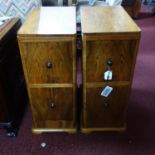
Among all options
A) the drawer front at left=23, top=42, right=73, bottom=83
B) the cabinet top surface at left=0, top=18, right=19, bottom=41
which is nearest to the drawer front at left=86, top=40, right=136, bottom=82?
the drawer front at left=23, top=42, right=73, bottom=83

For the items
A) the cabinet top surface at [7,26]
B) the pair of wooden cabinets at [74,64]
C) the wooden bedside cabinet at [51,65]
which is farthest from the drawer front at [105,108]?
the cabinet top surface at [7,26]

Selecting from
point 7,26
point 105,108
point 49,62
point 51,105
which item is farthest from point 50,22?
point 105,108

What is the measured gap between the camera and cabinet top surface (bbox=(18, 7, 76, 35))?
1.04m

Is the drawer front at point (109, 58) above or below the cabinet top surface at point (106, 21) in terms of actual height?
below

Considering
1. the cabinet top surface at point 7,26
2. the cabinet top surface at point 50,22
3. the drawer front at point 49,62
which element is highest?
the cabinet top surface at point 50,22

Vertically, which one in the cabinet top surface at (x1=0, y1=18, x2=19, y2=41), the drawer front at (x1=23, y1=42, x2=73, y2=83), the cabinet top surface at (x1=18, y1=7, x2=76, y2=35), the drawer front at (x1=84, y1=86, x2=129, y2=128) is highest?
the cabinet top surface at (x1=18, y1=7, x2=76, y2=35)

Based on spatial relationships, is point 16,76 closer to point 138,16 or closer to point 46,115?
point 46,115

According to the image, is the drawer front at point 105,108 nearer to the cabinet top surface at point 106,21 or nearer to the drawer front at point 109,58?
the drawer front at point 109,58

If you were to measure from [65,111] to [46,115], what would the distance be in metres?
0.14

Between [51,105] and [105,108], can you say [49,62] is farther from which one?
[105,108]

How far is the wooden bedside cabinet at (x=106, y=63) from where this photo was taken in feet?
3.36

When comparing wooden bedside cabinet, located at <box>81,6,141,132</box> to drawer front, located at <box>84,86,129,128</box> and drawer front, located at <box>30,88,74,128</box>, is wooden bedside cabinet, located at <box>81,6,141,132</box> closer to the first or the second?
drawer front, located at <box>84,86,129,128</box>

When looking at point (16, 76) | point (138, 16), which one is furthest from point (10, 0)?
point (138, 16)

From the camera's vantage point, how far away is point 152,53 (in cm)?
254
